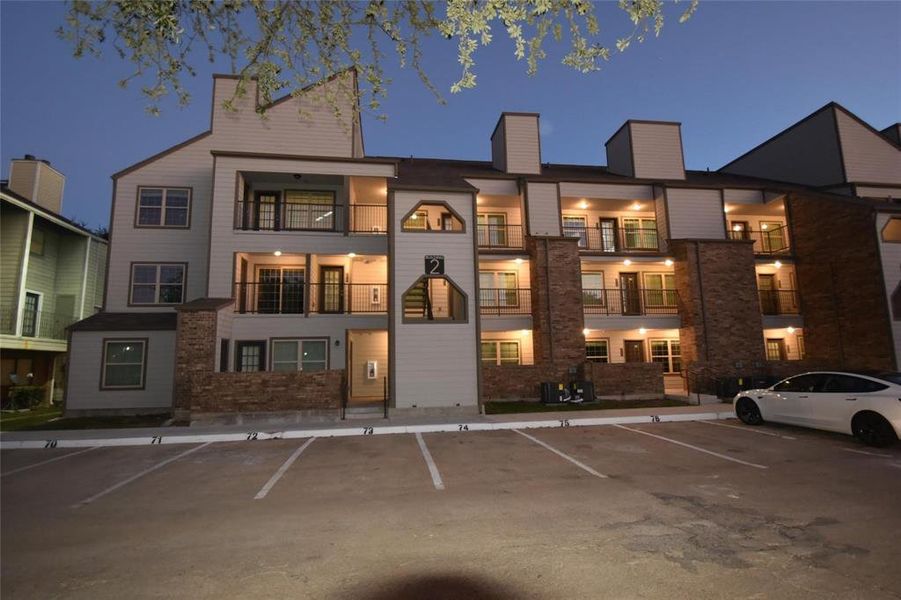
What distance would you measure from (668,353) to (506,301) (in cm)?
880

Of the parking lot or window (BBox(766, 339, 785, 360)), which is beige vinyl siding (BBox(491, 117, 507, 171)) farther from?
the parking lot

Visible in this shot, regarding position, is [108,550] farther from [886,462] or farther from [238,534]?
[886,462]

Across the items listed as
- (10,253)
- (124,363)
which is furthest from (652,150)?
(10,253)

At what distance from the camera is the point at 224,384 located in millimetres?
13023

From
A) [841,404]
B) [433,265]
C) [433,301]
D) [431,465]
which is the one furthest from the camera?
[433,301]

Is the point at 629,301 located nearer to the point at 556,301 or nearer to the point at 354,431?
the point at 556,301

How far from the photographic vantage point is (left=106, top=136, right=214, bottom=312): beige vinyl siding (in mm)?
Answer: 17859

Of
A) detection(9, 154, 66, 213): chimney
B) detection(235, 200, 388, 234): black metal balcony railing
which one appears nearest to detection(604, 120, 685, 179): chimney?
detection(235, 200, 388, 234): black metal balcony railing

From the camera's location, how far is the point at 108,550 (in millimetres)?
4547

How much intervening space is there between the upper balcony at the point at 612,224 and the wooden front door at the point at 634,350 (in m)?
4.64

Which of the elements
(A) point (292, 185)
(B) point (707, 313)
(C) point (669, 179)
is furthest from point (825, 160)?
(A) point (292, 185)

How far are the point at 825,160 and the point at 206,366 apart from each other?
103 ft

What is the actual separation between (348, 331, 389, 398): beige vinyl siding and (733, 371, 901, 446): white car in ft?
43.7

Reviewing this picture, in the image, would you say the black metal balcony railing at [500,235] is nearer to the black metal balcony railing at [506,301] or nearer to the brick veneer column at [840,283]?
the black metal balcony railing at [506,301]
